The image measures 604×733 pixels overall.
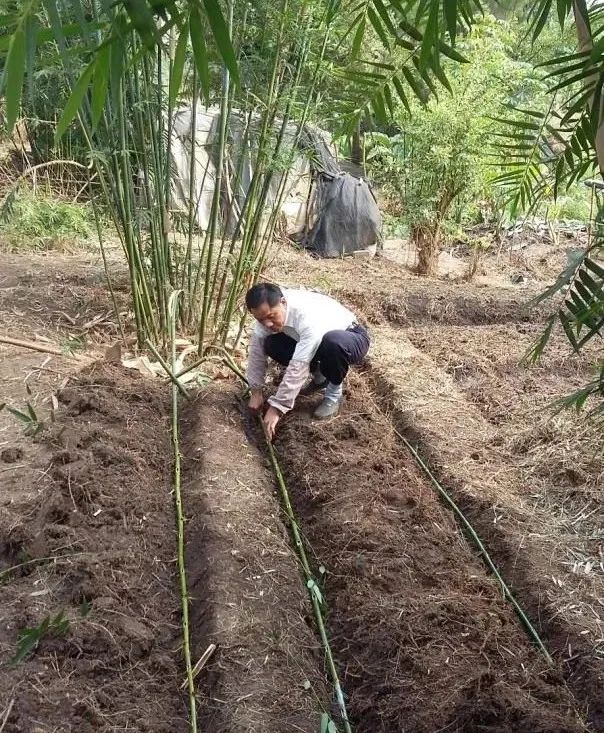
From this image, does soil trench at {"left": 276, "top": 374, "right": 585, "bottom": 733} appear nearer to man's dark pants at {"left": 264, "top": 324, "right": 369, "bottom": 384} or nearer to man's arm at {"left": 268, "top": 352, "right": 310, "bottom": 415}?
man's arm at {"left": 268, "top": 352, "right": 310, "bottom": 415}

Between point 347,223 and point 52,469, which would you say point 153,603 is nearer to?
point 52,469

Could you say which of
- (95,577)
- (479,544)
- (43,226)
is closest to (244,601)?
(95,577)

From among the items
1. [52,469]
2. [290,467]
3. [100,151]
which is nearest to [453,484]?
[290,467]

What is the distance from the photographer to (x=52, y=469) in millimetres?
3152

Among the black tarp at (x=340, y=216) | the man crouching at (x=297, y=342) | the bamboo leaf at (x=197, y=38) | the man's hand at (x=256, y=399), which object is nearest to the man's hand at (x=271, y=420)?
the man crouching at (x=297, y=342)

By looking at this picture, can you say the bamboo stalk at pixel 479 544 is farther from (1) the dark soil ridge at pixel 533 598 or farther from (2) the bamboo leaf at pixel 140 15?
(2) the bamboo leaf at pixel 140 15

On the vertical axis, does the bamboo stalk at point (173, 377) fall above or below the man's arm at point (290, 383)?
below

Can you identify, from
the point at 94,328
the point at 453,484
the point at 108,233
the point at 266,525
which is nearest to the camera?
the point at 266,525

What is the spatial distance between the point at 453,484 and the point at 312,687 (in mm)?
1300

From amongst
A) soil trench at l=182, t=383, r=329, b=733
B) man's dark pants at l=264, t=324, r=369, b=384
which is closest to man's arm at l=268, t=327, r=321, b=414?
man's dark pants at l=264, t=324, r=369, b=384

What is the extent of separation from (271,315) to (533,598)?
1.63 metres

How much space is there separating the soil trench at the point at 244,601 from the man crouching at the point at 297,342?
0.35 metres

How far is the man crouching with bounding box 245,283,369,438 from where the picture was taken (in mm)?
3324

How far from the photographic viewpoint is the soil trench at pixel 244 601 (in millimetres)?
2143
